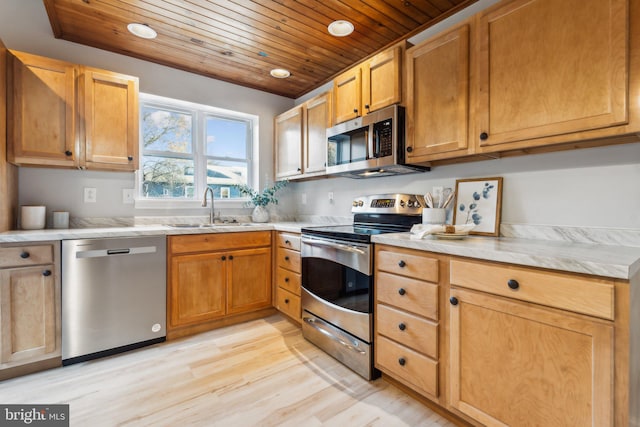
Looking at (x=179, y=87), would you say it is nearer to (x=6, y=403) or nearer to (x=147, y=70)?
(x=147, y=70)

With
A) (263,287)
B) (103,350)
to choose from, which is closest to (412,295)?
(263,287)

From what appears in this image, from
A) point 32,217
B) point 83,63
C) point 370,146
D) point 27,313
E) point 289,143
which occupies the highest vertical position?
point 83,63

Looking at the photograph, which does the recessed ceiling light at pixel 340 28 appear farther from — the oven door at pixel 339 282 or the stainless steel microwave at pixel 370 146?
the oven door at pixel 339 282

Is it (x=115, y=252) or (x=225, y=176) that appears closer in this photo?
(x=115, y=252)

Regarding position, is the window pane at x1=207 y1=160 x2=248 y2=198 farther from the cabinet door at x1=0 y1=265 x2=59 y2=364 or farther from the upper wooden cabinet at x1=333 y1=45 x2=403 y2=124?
the cabinet door at x1=0 y1=265 x2=59 y2=364

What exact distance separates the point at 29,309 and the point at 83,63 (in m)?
1.99

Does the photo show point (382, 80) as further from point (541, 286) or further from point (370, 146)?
point (541, 286)

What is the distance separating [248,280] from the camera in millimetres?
2803

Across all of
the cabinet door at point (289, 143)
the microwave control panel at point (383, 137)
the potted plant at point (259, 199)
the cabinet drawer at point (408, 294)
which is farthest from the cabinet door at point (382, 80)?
the potted plant at point (259, 199)

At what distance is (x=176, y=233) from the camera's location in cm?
241

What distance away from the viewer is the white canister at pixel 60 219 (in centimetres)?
235

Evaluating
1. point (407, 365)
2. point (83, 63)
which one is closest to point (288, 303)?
point (407, 365)

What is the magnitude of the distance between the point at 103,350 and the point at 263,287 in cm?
128

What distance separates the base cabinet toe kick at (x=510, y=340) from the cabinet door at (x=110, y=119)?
2.24 metres
